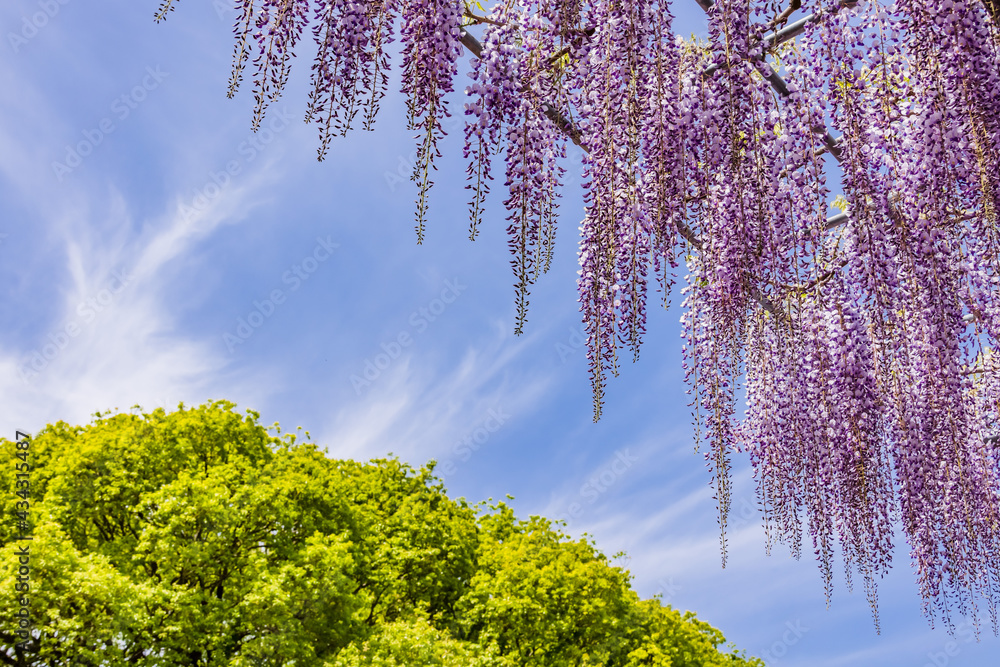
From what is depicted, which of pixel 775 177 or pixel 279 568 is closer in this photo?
pixel 775 177

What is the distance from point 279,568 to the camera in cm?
1390

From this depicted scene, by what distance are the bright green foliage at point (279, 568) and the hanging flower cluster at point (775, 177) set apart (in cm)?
655

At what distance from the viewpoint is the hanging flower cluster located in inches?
244

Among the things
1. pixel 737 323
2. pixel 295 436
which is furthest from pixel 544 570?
pixel 737 323

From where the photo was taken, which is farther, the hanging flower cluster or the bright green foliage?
the bright green foliage

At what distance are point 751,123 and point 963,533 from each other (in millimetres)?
10842

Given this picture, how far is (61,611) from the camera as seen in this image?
12195mm

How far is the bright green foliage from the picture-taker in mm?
12320

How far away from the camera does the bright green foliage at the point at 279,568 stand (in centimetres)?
1232

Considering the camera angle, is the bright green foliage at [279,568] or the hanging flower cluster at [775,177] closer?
the hanging flower cluster at [775,177]

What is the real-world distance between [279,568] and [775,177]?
1038cm

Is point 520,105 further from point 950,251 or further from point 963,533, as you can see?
point 963,533

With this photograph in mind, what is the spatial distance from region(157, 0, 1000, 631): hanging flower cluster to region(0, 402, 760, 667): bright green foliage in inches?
258

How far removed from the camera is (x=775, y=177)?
27.2ft
